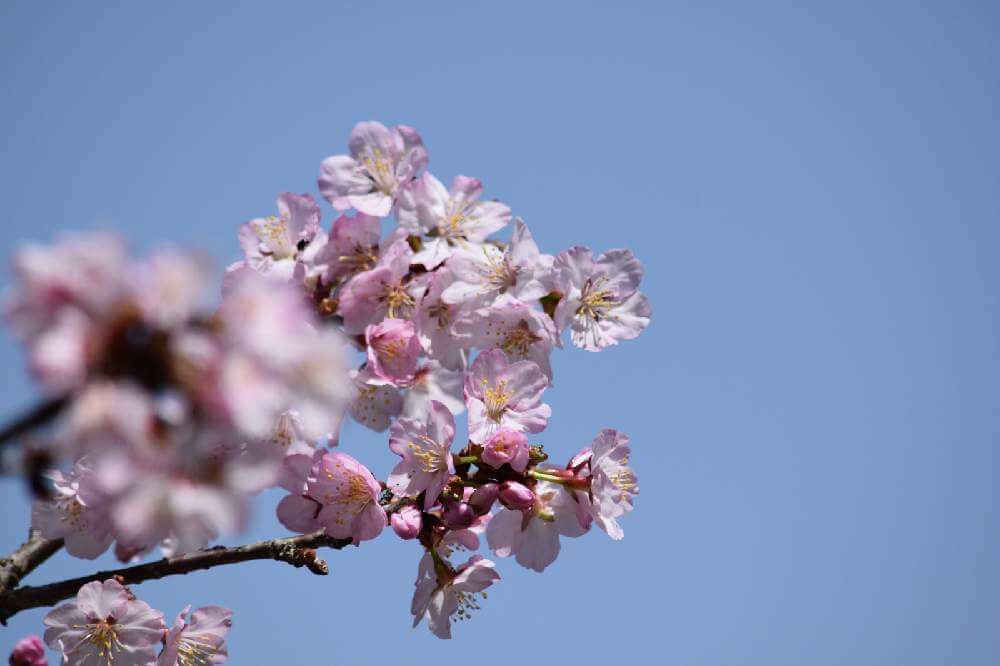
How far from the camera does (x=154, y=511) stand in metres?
1.14

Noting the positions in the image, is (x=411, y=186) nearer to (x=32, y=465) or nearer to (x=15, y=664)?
(x=15, y=664)

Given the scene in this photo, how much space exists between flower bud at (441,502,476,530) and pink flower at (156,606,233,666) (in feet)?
3.18

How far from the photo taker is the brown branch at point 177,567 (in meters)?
2.79

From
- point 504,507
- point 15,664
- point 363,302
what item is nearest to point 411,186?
point 363,302

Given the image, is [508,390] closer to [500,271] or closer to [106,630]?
[500,271]

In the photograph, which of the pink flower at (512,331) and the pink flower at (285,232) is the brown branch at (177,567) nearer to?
the pink flower at (512,331)

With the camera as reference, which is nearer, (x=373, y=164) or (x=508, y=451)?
(x=508, y=451)

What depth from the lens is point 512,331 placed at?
10.6ft

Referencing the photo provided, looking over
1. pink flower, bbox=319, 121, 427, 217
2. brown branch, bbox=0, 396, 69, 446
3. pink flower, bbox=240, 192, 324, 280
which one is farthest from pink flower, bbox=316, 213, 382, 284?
brown branch, bbox=0, 396, 69, 446

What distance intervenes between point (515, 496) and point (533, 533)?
37 cm

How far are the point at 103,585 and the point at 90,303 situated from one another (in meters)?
2.20

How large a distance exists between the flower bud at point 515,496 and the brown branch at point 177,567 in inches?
25.6

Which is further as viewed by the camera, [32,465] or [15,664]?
[15,664]

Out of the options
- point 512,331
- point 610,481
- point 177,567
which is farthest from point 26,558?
point 610,481
